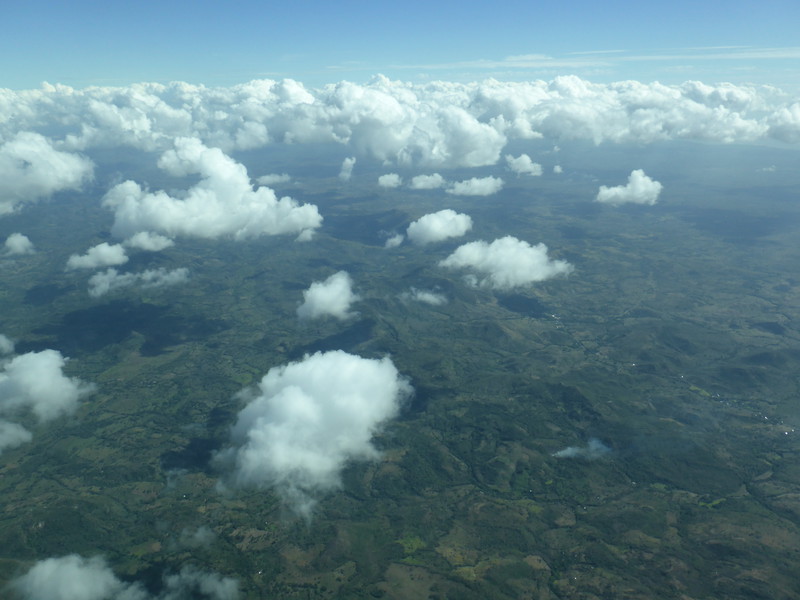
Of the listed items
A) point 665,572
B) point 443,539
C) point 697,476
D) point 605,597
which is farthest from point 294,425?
point 697,476

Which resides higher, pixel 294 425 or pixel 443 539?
pixel 294 425

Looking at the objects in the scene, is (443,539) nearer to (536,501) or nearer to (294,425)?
(536,501)

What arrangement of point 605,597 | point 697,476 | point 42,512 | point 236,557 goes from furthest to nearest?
point 697,476
point 42,512
point 236,557
point 605,597

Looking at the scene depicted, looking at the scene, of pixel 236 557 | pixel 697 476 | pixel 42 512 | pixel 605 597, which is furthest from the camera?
pixel 697 476

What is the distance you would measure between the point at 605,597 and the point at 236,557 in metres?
101

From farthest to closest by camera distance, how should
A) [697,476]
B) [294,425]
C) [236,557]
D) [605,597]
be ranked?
[294,425] → [697,476] → [236,557] → [605,597]

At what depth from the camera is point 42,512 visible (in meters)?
166

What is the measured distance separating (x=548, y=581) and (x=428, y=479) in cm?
5535

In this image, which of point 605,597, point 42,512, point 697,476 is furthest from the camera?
point 697,476

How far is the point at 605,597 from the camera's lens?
13525 centimetres

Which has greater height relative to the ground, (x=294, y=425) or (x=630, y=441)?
(x=294, y=425)

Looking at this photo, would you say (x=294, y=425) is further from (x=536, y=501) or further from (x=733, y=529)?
(x=733, y=529)

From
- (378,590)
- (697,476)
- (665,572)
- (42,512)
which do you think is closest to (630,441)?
(697,476)

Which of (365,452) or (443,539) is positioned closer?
(443,539)
